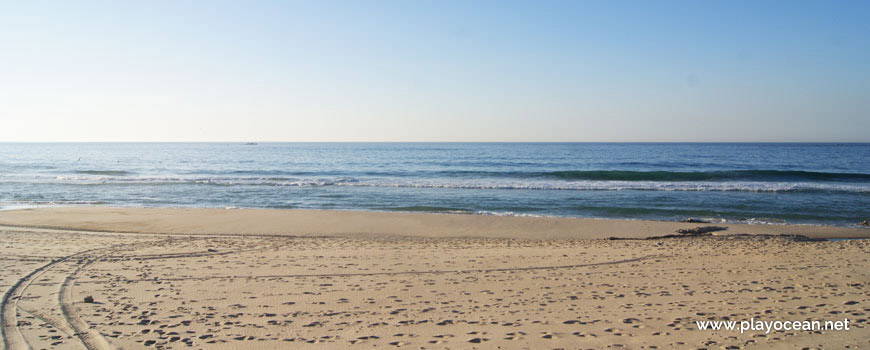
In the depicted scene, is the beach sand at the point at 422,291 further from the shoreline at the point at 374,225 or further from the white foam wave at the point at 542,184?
the white foam wave at the point at 542,184

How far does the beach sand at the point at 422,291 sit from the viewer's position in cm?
496

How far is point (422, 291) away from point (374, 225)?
7915 millimetres

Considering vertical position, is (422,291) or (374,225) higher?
(422,291)

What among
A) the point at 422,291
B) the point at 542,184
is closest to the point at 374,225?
the point at 422,291

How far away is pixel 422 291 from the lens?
6684mm

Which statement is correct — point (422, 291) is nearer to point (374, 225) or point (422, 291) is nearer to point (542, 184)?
point (374, 225)

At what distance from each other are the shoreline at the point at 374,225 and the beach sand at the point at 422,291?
3.79 ft

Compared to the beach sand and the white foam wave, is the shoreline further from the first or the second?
the white foam wave

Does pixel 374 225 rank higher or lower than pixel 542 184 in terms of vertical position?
lower

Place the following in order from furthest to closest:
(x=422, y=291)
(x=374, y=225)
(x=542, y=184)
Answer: (x=542, y=184), (x=374, y=225), (x=422, y=291)

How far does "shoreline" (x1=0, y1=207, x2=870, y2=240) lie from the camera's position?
42.9ft

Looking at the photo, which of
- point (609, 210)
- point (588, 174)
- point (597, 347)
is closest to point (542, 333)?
point (597, 347)

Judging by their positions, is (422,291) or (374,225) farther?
(374,225)

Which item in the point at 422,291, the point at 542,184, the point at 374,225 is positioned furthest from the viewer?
the point at 542,184
